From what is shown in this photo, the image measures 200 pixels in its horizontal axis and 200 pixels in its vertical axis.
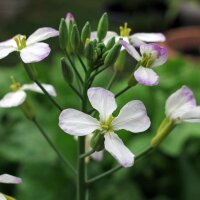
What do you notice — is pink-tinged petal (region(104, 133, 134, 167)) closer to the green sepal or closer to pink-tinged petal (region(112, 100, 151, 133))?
pink-tinged petal (region(112, 100, 151, 133))

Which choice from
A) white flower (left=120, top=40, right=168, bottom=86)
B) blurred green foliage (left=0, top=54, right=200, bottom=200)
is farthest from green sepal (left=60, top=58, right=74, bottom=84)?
blurred green foliage (left=0, top=54, right=200, bottom=200)

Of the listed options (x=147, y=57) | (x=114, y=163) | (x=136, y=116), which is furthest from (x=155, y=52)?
(x=114, y=163)

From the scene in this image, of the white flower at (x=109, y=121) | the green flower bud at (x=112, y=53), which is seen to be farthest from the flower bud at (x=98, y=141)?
the green flower bud at (x=112, y=53)

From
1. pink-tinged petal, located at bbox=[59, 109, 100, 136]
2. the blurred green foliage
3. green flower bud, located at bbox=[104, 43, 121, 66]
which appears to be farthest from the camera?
the blurred green foliage

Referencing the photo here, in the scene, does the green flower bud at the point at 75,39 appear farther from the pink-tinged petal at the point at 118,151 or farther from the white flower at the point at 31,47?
the pink-tinged petal at the point at 118,151

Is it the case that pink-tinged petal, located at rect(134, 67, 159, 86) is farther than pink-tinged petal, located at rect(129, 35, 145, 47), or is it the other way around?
pink-tinged petal, located at rect(129, 35, 145, 47)

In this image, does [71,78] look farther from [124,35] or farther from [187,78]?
[187,78]

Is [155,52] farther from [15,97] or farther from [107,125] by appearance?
[15,97]
